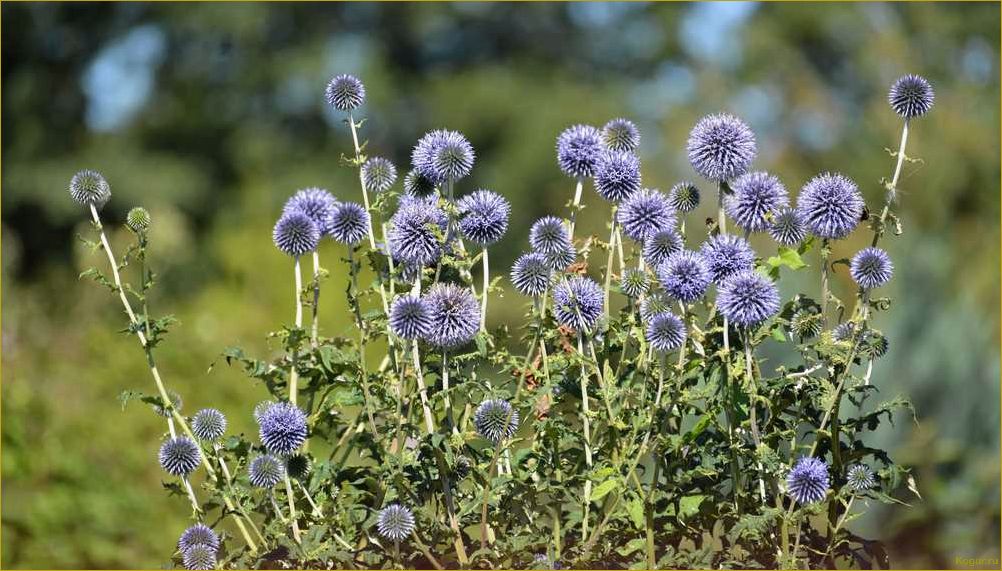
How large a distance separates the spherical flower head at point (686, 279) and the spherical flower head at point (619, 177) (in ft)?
1.04

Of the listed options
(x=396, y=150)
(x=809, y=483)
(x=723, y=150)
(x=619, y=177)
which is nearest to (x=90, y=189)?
(x=619, y=177)

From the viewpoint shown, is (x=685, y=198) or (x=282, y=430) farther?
(x=685, y=198)

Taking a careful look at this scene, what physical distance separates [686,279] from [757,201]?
0.35 meters

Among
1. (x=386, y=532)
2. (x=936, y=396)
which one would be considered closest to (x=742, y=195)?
(x=386, y=532)

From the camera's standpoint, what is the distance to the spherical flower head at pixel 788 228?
279cm

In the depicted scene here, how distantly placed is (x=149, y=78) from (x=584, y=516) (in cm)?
2261

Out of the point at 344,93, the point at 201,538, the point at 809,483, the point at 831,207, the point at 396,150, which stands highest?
the point at 396,150

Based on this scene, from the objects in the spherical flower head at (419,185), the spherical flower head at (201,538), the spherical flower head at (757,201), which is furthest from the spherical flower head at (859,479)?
the spherical flower head at (201,538)

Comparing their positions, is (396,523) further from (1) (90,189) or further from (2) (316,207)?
(1) (90,189)

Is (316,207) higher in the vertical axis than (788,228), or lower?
higher

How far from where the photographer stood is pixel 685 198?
2.86 meters

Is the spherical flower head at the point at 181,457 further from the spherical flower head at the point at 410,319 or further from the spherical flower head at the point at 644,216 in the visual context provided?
the spherical flower head at the point at 644,216

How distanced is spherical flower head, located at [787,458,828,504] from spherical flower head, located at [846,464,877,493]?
110 mm

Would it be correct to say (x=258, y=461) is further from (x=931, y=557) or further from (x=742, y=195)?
(x=931, y=557)
